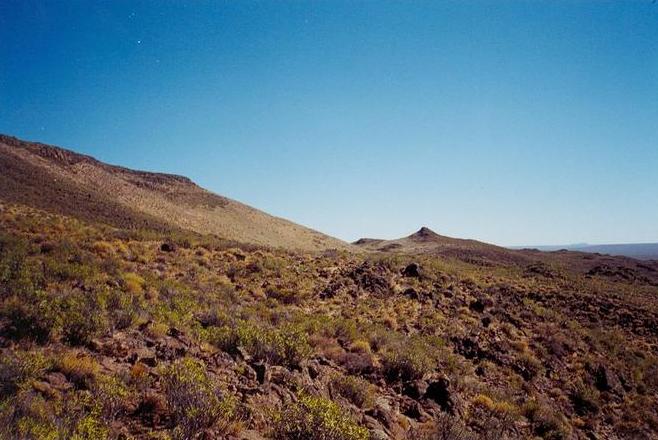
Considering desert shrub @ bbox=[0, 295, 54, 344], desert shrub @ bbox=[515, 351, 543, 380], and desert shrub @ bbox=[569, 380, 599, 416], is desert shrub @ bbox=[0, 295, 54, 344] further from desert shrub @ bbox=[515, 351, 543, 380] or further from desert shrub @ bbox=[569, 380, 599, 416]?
desert shrub @ bbox=[569, 380, 599, 416]

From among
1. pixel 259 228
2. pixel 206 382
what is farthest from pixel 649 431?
pixel 259 228

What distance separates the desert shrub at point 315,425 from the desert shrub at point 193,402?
69 centimetres

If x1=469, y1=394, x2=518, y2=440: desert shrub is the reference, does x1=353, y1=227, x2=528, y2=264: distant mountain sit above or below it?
above

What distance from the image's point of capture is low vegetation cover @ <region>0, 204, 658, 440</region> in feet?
14.4

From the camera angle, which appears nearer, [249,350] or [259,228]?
[249,350]

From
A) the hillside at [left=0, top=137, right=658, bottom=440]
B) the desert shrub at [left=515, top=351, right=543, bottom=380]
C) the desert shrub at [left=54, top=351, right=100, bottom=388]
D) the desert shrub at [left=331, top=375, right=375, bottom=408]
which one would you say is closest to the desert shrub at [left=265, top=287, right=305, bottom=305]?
the hillside at [left=0, top=137, right=658, bottom=440]

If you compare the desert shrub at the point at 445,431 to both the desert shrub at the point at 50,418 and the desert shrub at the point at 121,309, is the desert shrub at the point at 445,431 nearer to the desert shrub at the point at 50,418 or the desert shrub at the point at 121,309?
the desert shrub at the point at 50,418

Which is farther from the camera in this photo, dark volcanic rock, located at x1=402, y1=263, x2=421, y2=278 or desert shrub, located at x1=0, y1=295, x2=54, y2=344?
dark volcanic rock, located at x1=402, y1=263, x2=421, y2=278

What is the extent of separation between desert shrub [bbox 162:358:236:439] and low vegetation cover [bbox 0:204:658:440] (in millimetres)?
22

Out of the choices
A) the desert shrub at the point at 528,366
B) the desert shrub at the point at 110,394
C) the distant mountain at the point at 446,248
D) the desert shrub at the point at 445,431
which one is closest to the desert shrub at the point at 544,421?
the desert shrub at the point at 528,366

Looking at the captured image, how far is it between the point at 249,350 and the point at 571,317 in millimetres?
18852

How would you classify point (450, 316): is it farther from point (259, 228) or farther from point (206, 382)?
point (259, 228)

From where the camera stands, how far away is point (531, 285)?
2453 cm

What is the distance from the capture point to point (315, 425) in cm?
434
